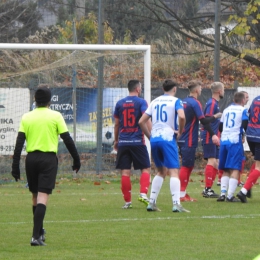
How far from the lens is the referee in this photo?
956cm

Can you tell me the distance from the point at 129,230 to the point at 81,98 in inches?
369

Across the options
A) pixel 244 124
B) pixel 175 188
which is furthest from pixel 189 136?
pixel 175 188

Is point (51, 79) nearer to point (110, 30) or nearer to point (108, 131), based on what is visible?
point (108, 131)

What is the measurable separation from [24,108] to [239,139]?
21.0 ft

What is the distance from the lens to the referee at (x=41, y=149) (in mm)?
9562

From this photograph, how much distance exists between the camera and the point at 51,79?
2012 centimetres

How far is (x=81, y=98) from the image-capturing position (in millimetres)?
19828

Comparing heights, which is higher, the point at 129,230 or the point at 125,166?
the point at 125,166

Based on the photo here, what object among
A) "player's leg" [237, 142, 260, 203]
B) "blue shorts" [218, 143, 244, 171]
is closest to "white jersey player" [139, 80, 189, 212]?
"player's leg" [237, 142, 260, 203]

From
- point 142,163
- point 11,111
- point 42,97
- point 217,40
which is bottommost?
point 142,163

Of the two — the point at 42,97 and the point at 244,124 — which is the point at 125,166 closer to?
the point at 244,124

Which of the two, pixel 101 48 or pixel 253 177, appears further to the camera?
pixel 101 48

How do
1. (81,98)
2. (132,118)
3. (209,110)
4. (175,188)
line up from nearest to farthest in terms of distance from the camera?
(175,188)
(132,118)
(209,110)
(81,98)

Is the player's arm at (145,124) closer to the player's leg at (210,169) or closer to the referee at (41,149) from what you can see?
the player's leg at (210,169)
